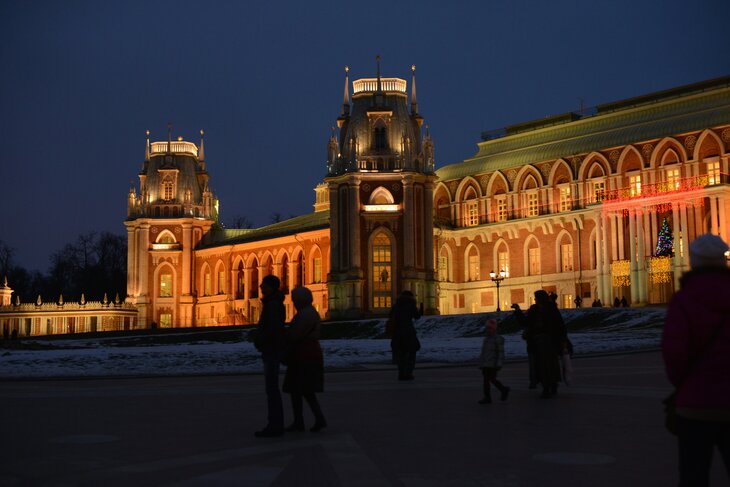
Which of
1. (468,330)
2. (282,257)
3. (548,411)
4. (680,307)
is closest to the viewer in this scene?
(680,307)

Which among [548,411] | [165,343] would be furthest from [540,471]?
[165,343]

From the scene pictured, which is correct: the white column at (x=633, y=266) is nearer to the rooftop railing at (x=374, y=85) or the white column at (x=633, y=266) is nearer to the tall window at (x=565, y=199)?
the tall window at (x=565, y=199)

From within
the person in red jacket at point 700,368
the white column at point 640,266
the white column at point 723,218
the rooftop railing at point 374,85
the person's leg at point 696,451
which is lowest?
the person's leg at point 696,451

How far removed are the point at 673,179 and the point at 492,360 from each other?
52.6 metres

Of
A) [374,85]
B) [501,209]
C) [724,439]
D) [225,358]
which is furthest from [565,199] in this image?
[724,439]

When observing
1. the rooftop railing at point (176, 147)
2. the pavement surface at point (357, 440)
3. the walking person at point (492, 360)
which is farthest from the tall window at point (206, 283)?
the walking person at point (492, 360)

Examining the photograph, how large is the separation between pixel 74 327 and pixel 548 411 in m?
79.3

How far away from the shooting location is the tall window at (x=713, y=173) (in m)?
62.5

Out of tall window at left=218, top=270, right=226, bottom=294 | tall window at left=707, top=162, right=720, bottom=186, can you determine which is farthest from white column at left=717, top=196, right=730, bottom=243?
tall window at left=218, top=270, right=226, bottom=294

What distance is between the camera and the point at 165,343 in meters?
56.8

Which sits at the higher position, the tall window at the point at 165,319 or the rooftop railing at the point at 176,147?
the rooftop railing at the point at 176,147

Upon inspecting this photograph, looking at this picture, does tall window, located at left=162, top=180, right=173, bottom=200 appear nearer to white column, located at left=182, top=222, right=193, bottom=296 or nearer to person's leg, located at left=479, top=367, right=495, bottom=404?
white column, located at left=182, top=222, right=193, bottom=296

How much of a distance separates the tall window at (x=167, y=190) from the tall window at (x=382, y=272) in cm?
2742

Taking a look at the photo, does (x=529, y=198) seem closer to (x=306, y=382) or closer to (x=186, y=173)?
(x=186, y=173)
